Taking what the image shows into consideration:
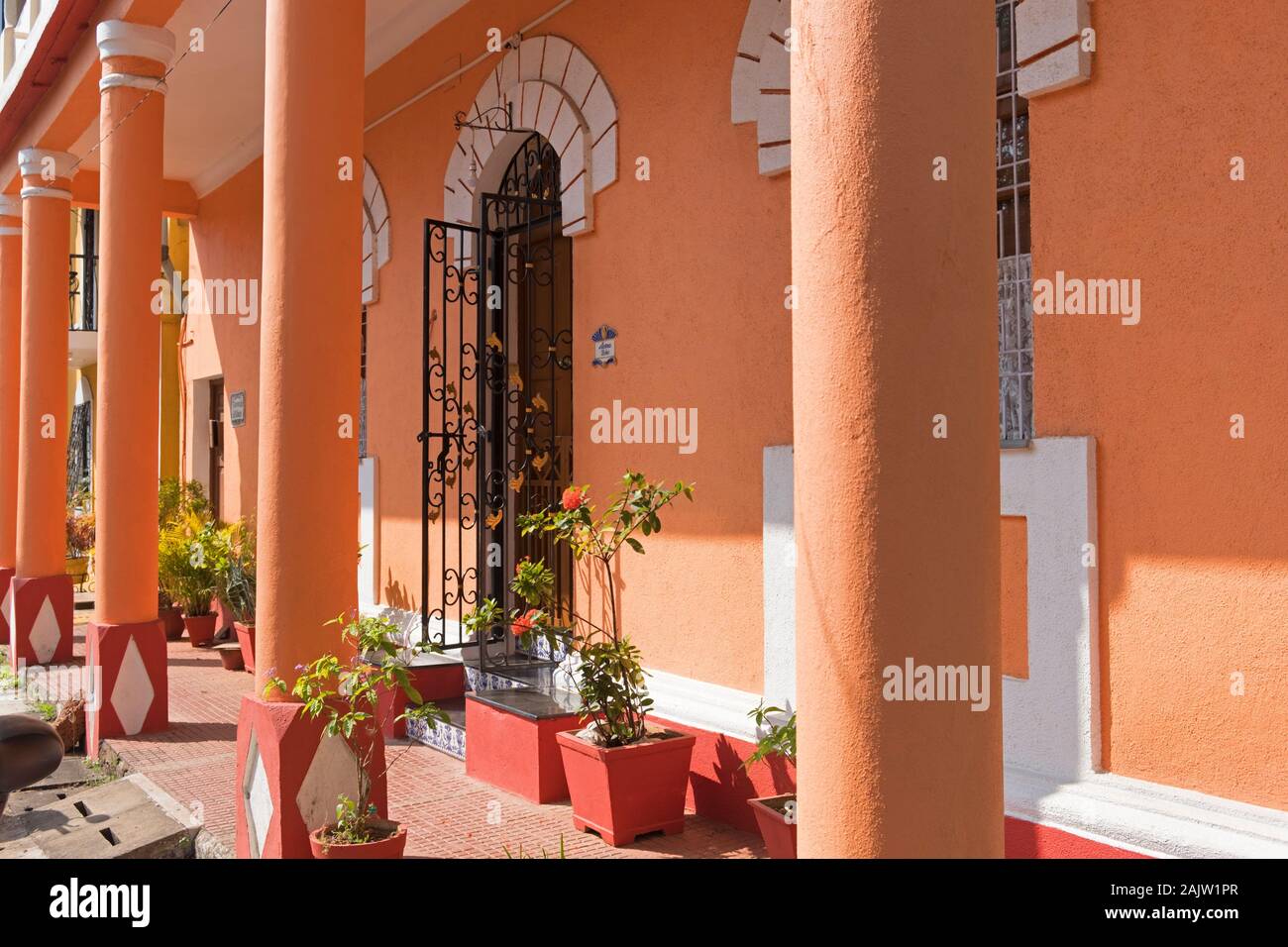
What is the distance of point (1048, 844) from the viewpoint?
12.1 ft

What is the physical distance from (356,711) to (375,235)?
549cm

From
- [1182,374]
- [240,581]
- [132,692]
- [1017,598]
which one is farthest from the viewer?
[240,581]

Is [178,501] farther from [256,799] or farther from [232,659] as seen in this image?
[256,799]

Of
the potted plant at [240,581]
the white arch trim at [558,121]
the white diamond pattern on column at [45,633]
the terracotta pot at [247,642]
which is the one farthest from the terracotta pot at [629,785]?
the white diamond pattern on column at [45,633]

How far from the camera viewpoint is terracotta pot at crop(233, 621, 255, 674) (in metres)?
9.41

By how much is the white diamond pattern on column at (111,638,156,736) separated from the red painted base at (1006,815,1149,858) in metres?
5.67

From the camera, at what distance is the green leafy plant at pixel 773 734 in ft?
14.6

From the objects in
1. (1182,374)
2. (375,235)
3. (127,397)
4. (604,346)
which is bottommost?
(1182,374)

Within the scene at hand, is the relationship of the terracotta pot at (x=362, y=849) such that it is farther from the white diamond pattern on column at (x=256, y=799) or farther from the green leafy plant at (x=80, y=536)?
the green leafy plant at (x=80, y=536)

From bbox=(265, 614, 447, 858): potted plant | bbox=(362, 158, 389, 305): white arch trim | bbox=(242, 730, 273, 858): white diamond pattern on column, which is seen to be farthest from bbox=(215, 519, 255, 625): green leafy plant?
bbox=(265, 614, 447, 858): potted plant

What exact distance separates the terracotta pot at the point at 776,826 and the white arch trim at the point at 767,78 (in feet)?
9.28
